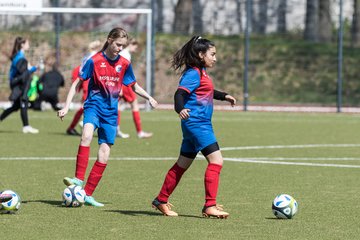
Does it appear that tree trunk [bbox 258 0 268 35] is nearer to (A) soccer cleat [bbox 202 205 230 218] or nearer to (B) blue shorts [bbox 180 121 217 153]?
(B) blue shorts [bbox 180 121 217 153]

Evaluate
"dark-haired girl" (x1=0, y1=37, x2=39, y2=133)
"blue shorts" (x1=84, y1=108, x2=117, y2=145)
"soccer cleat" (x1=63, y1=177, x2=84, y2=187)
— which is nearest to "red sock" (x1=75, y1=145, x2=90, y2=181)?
"soccer cleat" (x1=63, y1=177, x2=84, y2=187)

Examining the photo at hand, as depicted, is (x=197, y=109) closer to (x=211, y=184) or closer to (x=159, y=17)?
(x=211, y=184)

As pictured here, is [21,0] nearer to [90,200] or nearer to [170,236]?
[90,200]

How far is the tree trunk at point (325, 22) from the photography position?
3612cm

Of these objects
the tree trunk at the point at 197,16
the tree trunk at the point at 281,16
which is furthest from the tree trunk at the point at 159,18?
the tree trunk at the point at 281,16

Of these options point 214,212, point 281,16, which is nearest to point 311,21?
point 281,16

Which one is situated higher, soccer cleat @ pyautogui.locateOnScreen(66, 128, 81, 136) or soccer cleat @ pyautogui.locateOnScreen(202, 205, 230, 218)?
soccer cleat @ pyautogui.locateOnScreen(202, 205, 230, 218)

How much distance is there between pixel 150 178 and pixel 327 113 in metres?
18.2

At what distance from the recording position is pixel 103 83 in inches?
428

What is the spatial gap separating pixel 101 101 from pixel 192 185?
209 cm

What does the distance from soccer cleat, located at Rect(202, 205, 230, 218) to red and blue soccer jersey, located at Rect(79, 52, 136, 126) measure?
1802mm

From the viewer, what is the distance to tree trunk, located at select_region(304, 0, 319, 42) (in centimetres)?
3612

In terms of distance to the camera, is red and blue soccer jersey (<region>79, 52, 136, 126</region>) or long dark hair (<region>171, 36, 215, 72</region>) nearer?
long dark hair (<region>171, 36, 215, 72</region>)

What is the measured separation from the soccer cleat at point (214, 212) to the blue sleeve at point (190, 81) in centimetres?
111
